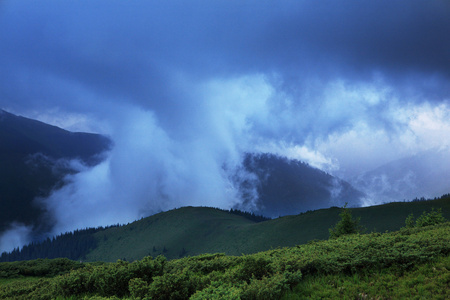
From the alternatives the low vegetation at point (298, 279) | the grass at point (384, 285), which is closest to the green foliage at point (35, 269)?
the low vegetation at point (298, 279)

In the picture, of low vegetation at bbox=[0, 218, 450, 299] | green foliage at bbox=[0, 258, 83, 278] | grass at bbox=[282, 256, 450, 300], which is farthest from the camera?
green foliage at bbox=[0, 258, 83, 278]

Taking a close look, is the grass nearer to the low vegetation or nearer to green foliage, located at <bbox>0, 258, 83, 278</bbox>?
the low vegetation

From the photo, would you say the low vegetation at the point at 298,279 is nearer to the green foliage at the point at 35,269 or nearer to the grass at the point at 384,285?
the grass at the point at 384,285

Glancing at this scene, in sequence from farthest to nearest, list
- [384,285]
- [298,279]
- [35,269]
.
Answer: [35,269] < [298,279] < [384,285]

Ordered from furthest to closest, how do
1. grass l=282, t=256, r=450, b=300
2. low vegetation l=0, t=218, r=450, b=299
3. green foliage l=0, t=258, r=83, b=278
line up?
green foliage l=0, t=258, r=83, b=278 < low vegetation l=0, t=218, r=450, b=299 < grass l=282, t=256, r=450, b=300

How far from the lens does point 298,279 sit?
12.9 metres

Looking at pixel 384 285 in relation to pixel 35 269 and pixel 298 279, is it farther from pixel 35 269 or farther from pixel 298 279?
pixel 35 269

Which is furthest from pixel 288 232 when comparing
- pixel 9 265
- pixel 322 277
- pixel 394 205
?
pixel 322 277

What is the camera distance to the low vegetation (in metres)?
11.6

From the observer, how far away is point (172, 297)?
Result: 12.1 metres

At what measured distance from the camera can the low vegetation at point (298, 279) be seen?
455 inches

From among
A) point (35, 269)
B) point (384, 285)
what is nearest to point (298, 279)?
point (384, 285)

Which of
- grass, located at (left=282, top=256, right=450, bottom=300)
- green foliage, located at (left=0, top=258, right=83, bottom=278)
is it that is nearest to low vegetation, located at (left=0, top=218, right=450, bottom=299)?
grass, located at (left=282, top=256, right=450, bottom=300)

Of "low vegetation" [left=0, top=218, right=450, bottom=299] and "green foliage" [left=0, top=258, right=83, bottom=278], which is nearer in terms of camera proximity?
"low vegetation" [left=0, top=218, right=450, bottom=299]
